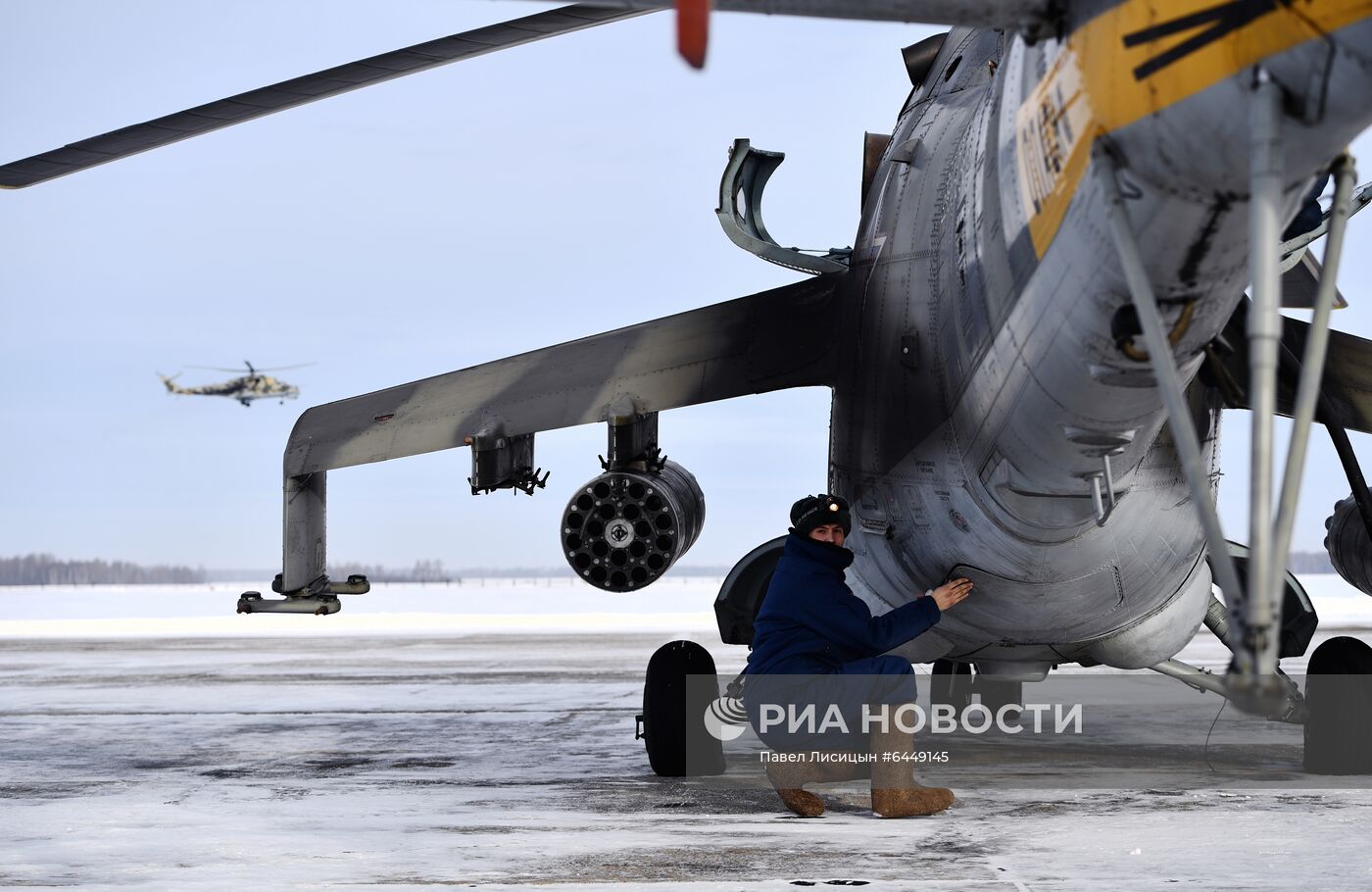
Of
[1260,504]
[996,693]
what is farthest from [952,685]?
[1260,504]

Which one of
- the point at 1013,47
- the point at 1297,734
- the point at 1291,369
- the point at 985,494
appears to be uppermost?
the point at 1013,47

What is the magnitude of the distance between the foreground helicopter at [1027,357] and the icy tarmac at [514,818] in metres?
1.20

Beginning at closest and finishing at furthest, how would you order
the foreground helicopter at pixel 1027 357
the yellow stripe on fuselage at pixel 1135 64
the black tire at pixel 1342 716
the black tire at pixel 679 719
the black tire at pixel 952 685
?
the yellow stripe on fuselage at pixel 1135 64, the foreground helicopter at pixel 1027 357, the black tire at pixel 1342 716, the black tire at pixel 679 719, the black tire at pixel 952 685

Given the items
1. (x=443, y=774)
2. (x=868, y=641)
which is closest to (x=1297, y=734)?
(x=868, y=641)

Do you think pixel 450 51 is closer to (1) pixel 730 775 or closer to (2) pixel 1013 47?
(2) pixel 1013 47

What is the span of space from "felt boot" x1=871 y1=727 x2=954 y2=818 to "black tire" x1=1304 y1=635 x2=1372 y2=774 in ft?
9.36

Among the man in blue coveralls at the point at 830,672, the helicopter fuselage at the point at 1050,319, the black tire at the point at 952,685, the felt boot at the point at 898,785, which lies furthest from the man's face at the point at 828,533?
the black tire at the point at 952,685

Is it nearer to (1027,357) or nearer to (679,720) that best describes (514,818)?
(679,720)

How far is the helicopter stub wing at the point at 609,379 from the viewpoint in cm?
924

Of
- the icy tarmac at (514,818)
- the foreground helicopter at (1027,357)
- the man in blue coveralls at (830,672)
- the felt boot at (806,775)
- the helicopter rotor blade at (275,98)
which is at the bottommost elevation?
the icy tarmac at (514,818)

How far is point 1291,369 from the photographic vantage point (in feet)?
24.8

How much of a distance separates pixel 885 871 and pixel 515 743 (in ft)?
19.5

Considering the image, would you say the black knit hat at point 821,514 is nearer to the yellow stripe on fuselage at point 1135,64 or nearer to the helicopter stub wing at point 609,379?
the helicopter stub wing at point 609,379

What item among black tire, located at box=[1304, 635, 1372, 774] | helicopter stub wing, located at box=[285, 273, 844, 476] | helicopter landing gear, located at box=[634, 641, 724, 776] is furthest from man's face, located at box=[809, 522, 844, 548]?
black tire, located at box=[1304, 635, 1372, 774]
